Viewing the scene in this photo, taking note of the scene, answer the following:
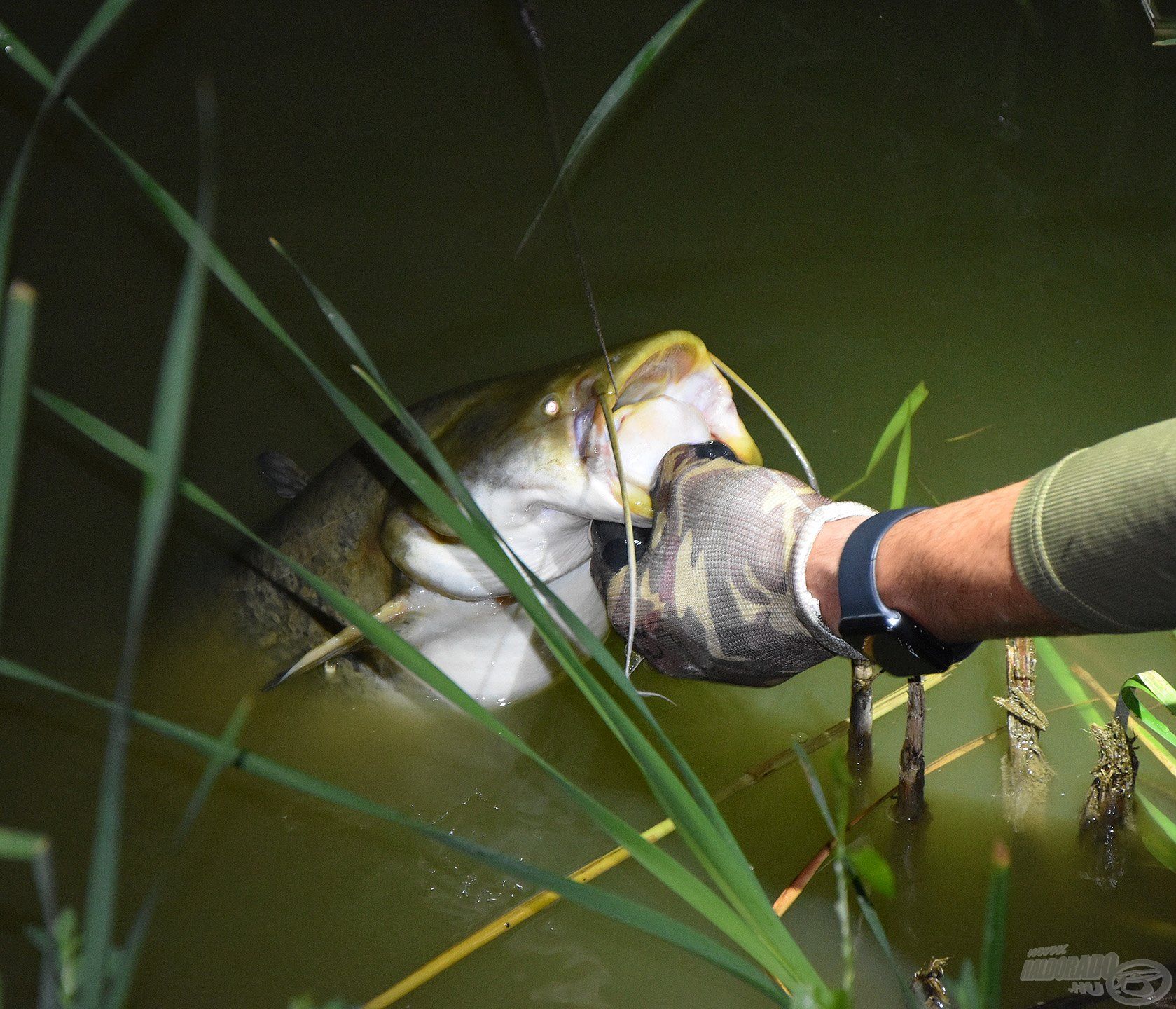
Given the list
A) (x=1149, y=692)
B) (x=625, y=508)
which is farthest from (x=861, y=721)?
(x=625, y=508)

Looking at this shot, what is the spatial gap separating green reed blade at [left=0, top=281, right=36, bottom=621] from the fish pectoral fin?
1.05 m

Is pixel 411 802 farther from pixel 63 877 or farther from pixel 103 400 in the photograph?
pixel 103 400

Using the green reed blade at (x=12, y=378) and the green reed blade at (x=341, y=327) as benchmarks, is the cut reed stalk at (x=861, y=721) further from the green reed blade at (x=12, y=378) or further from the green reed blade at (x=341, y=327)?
the green reed blade at (x=12, y=378)

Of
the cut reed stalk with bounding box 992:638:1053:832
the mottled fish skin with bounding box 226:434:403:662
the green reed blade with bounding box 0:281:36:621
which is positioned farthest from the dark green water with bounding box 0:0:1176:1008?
the green reed blade with bounding box 0:281:36:621

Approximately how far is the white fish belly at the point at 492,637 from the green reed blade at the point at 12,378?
116cm

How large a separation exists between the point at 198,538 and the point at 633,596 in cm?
178

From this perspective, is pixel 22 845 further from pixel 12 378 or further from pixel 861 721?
pixel 861 721

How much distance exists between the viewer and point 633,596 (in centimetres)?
142

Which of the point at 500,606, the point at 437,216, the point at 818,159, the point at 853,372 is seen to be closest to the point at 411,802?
the point at 500,606

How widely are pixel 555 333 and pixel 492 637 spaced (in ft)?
4.98

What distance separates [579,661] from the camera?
0.94 m

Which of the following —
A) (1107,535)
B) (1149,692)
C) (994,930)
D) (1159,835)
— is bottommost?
(1159,835)

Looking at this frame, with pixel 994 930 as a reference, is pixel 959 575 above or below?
above

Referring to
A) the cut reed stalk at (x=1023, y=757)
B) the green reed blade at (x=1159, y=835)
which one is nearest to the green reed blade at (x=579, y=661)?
the green reed blade at (x=1159, y=835)
